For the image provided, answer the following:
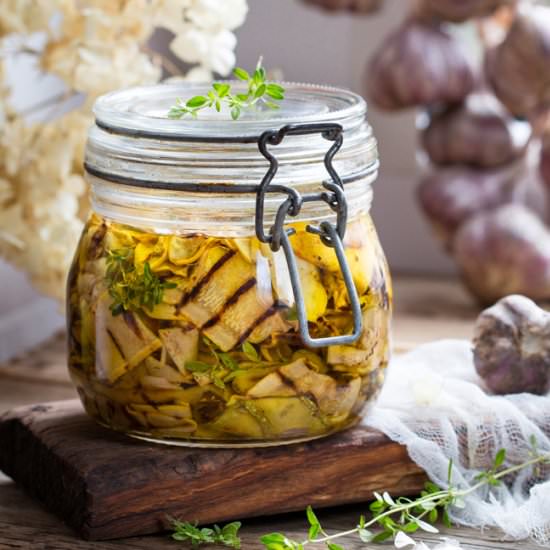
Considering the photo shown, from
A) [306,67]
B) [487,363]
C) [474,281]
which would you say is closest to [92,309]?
[487,363]

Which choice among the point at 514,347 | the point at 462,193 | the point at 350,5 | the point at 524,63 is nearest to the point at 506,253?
the point at 462,193

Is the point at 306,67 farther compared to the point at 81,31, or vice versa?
the point at 306,67

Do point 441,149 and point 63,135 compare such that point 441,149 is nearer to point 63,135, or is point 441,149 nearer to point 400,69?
point 400,69

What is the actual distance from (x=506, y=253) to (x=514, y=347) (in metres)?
0.46

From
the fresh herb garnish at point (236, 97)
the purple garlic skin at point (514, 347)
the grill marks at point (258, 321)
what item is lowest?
the purple garlic skin at point (514, 347)

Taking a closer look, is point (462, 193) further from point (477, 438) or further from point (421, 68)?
point (477, 438)

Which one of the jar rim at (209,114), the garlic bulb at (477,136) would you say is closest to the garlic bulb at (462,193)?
the garlic bulb at (477,136)

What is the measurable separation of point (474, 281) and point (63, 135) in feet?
1.65

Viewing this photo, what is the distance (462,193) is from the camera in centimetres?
138

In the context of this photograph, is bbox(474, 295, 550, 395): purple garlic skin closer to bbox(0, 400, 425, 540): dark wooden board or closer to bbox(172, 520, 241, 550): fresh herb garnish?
bbox(0, 400, 425, 540): dark wooden board

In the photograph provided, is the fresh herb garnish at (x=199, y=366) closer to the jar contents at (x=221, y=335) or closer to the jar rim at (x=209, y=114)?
the jar contents at (x=221, y=335)

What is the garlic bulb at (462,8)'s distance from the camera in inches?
52.7

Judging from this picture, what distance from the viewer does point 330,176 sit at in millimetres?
787

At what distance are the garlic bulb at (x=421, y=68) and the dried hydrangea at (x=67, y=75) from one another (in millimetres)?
346
